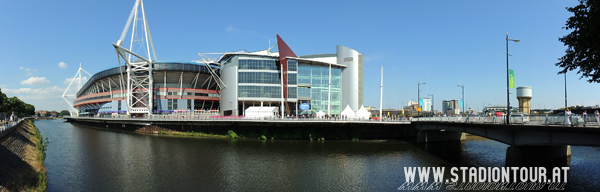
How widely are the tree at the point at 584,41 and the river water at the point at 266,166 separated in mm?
9405

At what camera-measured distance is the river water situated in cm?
2466

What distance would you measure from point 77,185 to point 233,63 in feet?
205

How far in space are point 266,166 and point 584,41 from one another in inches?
1118

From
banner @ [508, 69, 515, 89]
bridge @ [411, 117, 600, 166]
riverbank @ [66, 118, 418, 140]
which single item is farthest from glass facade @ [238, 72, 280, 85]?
banner @ [508, 69, 515, 89]

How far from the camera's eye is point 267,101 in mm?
84438

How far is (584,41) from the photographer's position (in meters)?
21.1

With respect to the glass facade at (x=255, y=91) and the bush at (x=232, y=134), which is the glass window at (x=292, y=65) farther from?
the bush at (x=232, y=134)

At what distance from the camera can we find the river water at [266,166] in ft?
80.9

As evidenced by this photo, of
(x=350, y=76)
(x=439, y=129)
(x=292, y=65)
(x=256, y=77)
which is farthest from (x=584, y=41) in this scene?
(x=350, y=76)

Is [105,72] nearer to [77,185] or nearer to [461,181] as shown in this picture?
[77,185]

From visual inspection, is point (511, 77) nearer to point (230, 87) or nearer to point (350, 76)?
point (350, 76)

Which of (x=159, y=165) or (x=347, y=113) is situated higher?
(x=347, y=113)

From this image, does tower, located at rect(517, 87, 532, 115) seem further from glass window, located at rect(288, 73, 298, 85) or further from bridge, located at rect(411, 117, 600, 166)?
glass window, located at rect(288, 73, 298, 85)

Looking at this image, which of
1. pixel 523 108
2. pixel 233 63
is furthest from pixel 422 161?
pixel 233 63
